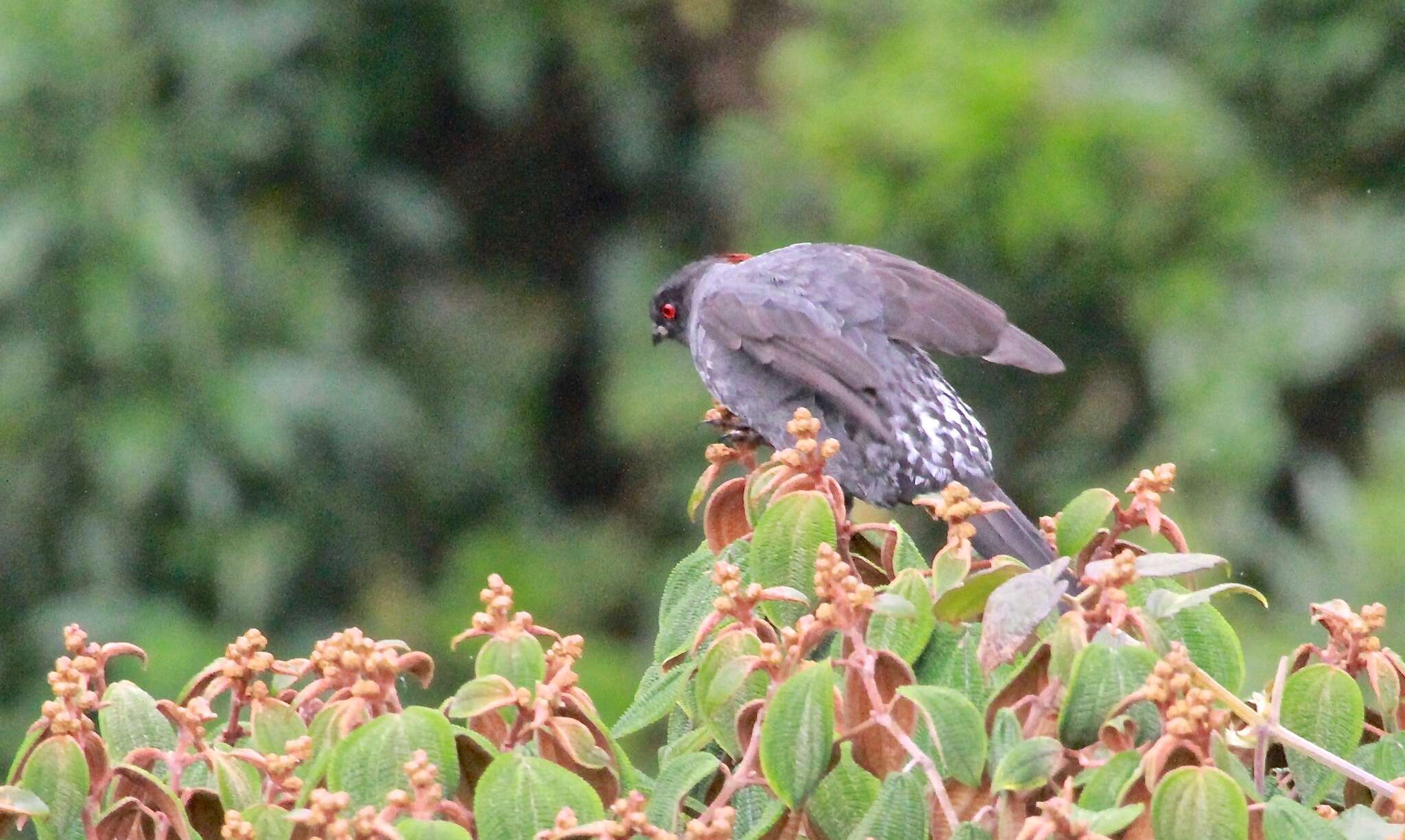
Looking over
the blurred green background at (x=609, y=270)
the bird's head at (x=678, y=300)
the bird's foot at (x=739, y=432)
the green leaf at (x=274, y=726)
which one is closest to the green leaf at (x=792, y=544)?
the green leaf at (x=274, y=726)

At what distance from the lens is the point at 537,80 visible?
28.3 feet

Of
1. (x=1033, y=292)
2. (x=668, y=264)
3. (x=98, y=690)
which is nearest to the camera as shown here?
(x=98, y=690)

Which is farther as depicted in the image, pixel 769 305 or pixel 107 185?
pixel 107 185

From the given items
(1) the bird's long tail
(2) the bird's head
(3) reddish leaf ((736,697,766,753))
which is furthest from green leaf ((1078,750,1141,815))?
(2) the bird's head

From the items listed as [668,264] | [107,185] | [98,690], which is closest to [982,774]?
[98,690]

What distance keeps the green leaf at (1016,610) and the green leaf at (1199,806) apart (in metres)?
0.23

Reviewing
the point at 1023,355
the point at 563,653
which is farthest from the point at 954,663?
the point at 1023,355

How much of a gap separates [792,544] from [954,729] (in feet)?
1.23

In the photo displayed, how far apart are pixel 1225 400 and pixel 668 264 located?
291 centimetres

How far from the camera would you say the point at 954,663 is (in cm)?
193

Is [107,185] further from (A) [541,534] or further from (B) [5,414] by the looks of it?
(A) [541,534]

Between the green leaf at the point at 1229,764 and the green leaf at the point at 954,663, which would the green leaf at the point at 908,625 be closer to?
the green leaf at the point at 954,663

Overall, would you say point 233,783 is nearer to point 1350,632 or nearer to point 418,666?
point 418,666

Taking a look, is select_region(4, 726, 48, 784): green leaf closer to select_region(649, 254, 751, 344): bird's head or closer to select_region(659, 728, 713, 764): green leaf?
select_region(659, 728, 713, 764): green leaf
